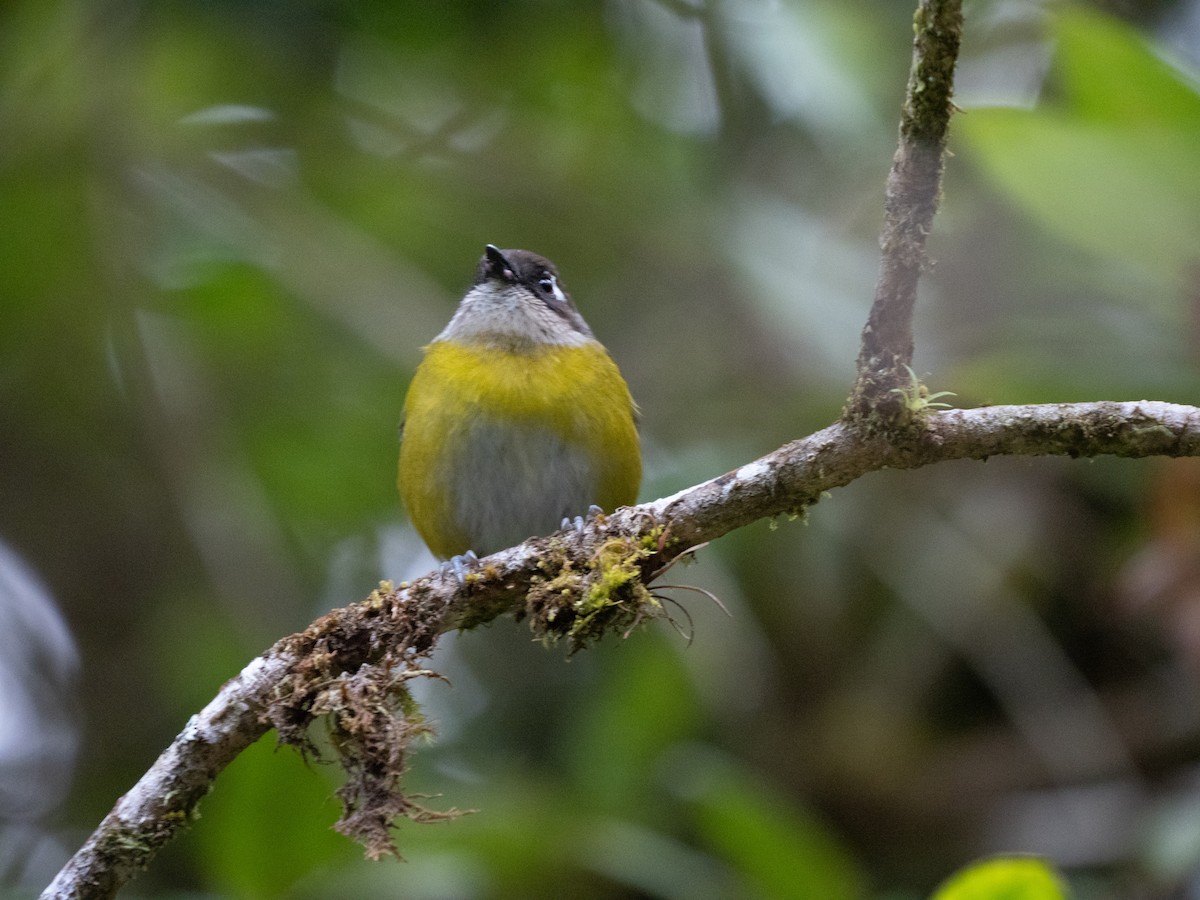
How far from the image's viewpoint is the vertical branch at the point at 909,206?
270 centimetres

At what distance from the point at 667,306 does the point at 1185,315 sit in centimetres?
308

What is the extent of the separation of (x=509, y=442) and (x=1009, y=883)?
241cm

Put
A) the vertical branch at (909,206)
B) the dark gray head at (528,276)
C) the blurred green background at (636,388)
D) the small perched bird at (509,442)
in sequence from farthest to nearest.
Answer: the dark gray head at (528,276) < the small perched bird at (509,442) < the blurred green background at (636,388) < the vertical branch at (909,206)

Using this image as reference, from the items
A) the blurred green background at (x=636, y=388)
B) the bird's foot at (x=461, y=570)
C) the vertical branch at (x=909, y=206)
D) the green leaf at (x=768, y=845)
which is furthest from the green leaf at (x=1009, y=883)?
the bird's foot at (x=461, y=570)

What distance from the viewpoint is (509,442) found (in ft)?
16.6

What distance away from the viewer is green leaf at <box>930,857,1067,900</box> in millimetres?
3330

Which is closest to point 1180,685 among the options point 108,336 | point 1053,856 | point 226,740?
point 1053,856

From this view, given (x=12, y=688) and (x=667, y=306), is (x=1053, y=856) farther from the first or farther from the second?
(x=12, y=688)

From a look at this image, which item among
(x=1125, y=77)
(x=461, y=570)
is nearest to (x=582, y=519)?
(x=461, y=570)

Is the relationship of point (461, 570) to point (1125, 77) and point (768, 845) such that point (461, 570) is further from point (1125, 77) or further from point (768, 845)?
point (1125, 77)

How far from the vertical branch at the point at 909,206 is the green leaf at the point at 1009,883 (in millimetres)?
1192

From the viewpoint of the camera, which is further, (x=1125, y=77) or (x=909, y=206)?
(x=1125, y=77)

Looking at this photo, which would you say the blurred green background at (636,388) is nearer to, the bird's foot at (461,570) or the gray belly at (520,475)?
the gray belly at (520,475)

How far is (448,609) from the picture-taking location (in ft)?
11.5
